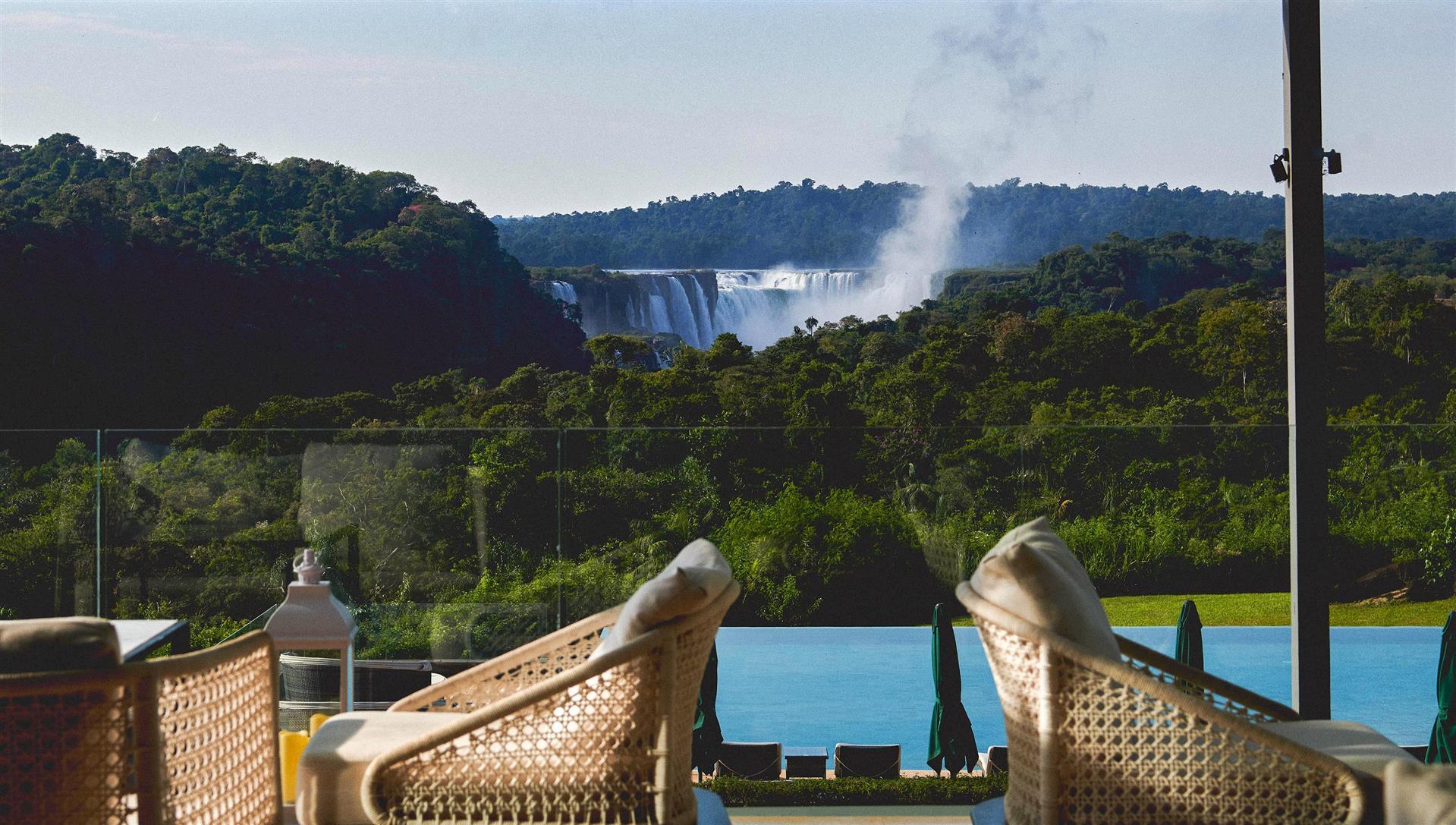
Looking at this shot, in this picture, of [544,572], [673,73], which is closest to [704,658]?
[544,572]

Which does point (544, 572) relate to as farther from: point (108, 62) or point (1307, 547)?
point (108, 62)

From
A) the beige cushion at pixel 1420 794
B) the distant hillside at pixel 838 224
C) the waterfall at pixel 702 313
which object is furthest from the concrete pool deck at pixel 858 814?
the waterfall at pixel 702 313

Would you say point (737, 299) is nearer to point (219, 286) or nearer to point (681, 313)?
point (681, 313)

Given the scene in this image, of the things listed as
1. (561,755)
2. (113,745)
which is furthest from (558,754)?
(113,745)

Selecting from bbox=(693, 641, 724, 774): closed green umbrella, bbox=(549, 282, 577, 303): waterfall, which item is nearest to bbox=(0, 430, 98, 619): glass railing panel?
bbox=(693, 641, 724, 774): closed green umbrella

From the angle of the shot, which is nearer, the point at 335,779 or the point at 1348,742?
the point at 335,779

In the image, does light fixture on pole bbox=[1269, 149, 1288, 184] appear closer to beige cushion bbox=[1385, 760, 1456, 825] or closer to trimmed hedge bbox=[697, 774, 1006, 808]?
trimmed hedge bbox=[697, 774, 1006, 808]
